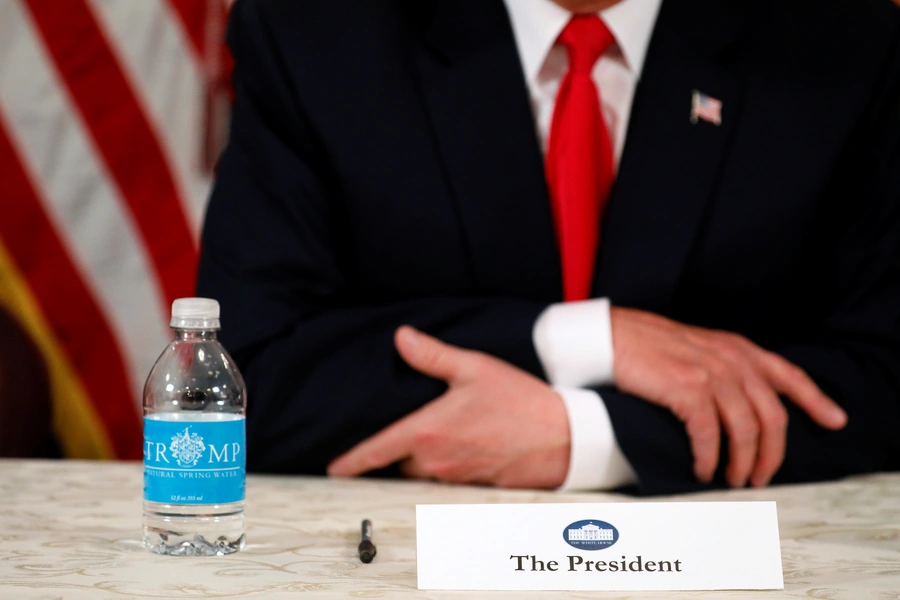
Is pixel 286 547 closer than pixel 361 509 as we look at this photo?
Yes

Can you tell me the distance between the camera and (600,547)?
68cm

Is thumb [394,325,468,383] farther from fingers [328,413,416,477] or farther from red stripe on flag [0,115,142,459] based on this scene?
red stripe on flag [0,115,142,459]

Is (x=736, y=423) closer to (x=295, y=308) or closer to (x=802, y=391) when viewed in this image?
(x=802, y=391)

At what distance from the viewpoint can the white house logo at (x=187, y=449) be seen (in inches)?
29.2

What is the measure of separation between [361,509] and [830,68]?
0.97 meters

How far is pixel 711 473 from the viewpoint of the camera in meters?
1.18

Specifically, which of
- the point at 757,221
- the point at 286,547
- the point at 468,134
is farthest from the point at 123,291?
the point at 286,547

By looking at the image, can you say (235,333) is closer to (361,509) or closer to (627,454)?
(361,509)

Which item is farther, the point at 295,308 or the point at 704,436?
the point at 295,308

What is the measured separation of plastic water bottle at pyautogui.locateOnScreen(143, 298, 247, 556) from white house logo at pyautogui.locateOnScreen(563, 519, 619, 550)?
26 cm

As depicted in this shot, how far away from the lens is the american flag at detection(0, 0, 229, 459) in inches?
92.0

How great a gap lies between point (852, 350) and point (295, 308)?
0.75m

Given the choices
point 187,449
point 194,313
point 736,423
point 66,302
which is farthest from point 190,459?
point 66,302

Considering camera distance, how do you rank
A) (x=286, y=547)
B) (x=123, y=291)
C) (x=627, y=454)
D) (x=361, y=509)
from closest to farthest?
(x=286, y=547), (x=361, y=509), (x=627, y=454), (x=123, y=291)
